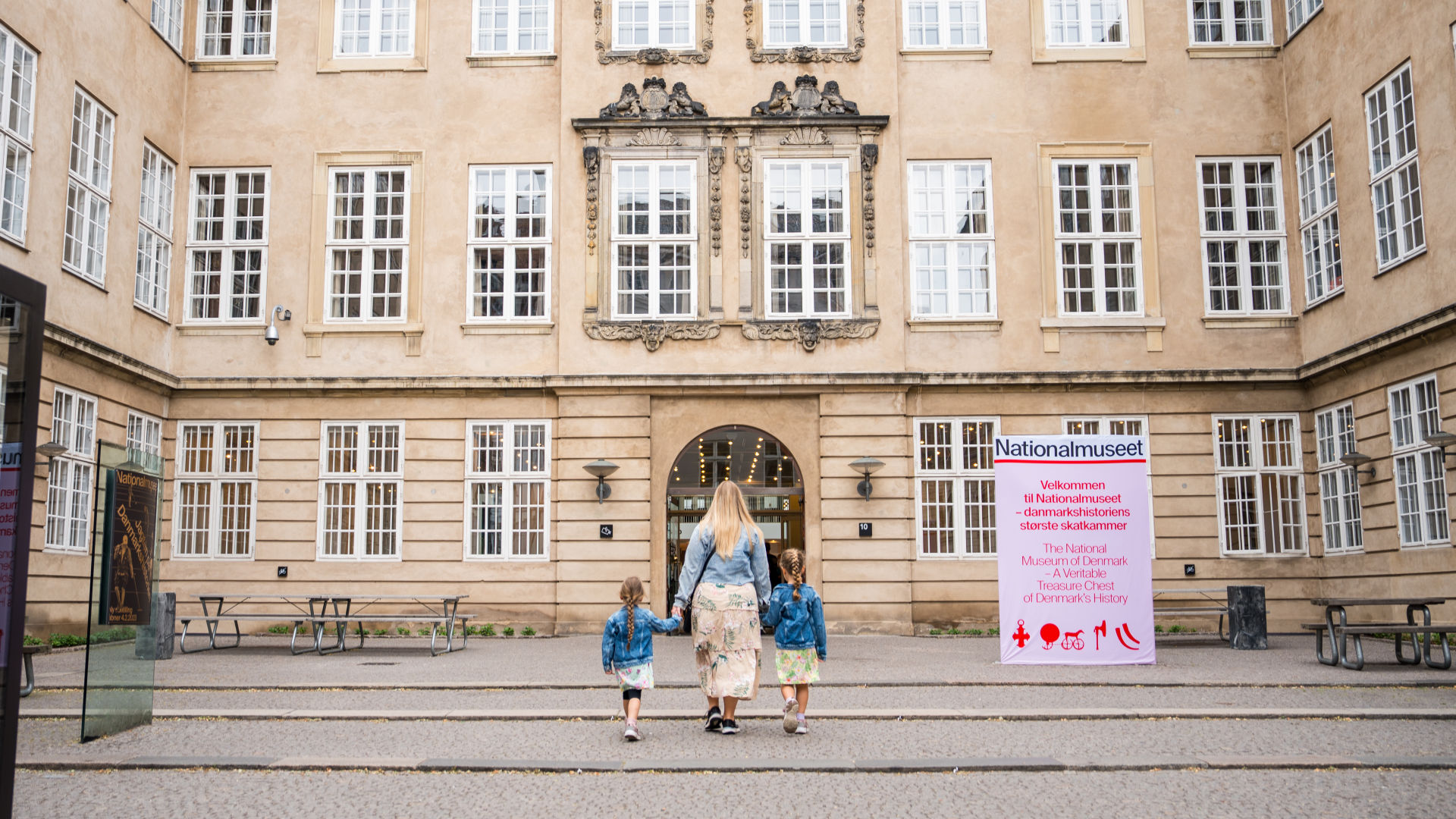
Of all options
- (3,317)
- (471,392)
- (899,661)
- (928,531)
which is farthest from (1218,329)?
(3,317)

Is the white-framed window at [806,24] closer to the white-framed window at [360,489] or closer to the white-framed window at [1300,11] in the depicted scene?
the white-framed window at [1300,11]

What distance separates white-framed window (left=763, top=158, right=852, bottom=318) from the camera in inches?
882

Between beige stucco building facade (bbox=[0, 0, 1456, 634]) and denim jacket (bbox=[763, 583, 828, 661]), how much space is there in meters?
11.7

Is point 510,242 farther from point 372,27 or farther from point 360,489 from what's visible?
point 360,489

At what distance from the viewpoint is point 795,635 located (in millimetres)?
9930

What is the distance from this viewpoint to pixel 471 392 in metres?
22.5

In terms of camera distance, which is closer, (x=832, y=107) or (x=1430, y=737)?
(x=1430, y=737)

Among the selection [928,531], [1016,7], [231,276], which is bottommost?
[928,531]

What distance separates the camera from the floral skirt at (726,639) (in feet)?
31.8

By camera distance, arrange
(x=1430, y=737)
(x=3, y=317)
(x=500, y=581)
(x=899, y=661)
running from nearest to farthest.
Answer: (x=3, y=317)
(x=1430, y=737)
(x=899, y=661)
(x=500, y=581)

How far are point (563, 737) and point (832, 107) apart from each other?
1539 cm

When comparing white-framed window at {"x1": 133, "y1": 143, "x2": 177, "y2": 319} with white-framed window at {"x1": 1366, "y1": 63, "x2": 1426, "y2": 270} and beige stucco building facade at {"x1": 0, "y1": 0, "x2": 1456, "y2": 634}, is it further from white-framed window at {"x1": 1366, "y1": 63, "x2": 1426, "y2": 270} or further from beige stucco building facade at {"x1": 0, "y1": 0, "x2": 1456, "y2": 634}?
white-framed window at {"x1": 1366, "y1": 63, "x2": 1426, "y2": 270}

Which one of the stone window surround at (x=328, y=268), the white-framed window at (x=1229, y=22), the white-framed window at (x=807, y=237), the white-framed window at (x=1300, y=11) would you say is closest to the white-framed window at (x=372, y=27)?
the stone window surround at (x=328, y=268)

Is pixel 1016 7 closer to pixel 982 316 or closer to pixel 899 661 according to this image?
pixel 982 316
